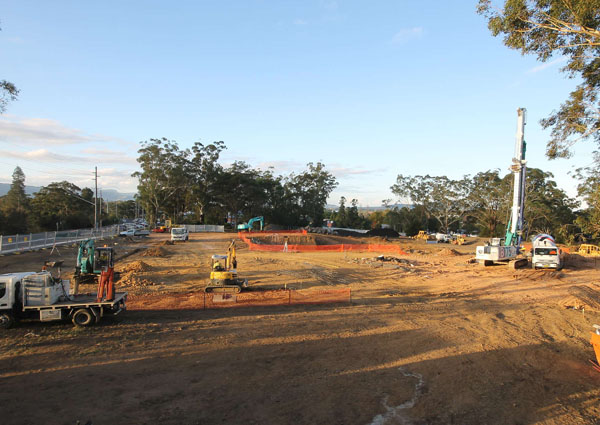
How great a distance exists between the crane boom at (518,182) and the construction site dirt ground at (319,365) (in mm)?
11664

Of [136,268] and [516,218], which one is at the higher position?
[516,218]

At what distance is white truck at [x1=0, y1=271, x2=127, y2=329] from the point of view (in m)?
11.9

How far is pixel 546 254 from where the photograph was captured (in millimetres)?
25766

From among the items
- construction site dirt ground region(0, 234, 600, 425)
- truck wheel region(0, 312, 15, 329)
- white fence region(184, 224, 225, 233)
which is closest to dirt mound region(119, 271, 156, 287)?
construction site dirt ground region(0, 234, 600, 425)

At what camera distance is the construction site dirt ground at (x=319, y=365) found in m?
7.45

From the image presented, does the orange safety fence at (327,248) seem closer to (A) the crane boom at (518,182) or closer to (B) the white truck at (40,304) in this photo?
(A) the crane boom at (518,182)

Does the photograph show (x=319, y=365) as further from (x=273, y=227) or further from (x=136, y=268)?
(x=273, y=227)

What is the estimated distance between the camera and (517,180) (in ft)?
97.4

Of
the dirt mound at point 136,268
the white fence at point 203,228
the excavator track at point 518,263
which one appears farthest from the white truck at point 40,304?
the white fence at point 203,228

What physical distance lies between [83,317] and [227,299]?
20.0 ft

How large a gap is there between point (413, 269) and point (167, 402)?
24.2 meters

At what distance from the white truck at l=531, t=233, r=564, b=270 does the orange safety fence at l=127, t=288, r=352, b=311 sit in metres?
16.1

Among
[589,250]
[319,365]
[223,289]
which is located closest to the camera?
[319,365]

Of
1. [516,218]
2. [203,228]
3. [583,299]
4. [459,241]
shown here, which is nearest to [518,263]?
[516,218]
